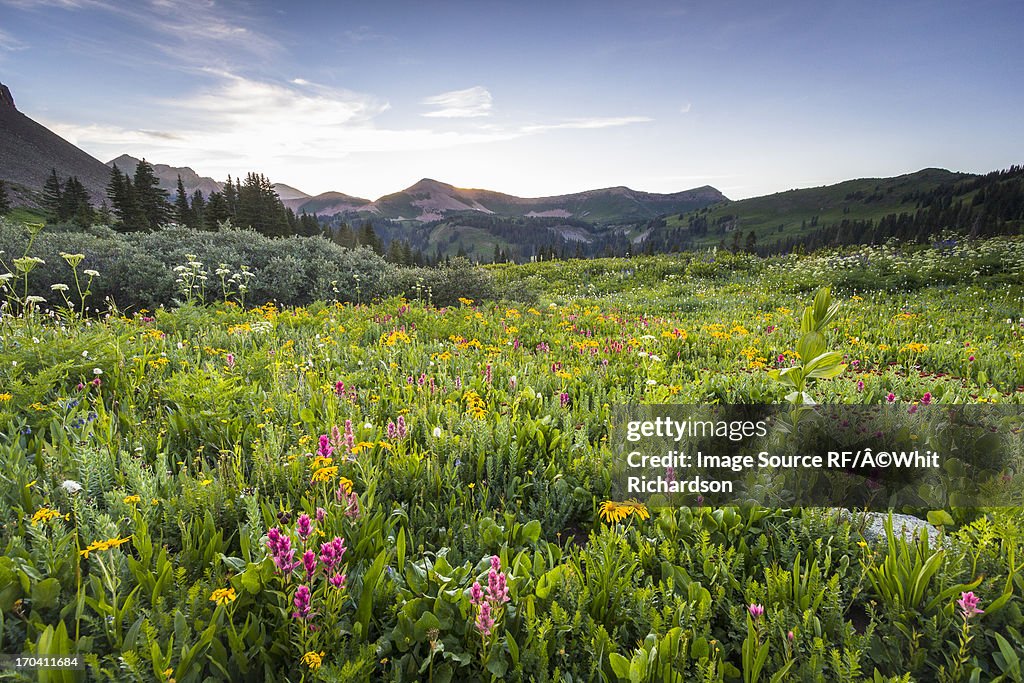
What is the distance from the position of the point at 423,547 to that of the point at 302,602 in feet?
3.22

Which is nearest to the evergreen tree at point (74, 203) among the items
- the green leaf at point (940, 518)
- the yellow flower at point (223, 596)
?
the yellow flower at point (223, 596)

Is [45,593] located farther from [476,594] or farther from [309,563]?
[476,594]

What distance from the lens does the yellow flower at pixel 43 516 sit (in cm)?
208

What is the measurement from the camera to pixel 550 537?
2.82m

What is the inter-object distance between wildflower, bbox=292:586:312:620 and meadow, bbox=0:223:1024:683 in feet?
0.04

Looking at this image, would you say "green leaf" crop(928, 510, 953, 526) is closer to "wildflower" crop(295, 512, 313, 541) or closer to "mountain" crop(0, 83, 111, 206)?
"wildflower" crop(295, 512, 313, 541)

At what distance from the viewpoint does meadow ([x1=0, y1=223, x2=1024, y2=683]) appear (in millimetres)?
1766

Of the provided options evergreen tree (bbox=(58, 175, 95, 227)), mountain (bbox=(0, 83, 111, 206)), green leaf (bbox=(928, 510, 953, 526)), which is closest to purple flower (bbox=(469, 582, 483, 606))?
green leaf (bbox=(928, 510, 953, 526))

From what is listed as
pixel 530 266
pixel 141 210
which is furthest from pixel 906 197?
pixel 141 210

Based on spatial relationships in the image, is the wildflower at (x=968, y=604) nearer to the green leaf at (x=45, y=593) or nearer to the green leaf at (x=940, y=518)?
the green leaf at (x=940, y=518)

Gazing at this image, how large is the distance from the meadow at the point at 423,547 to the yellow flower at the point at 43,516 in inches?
0.6

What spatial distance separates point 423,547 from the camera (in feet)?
8.37

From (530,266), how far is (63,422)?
27833 mm

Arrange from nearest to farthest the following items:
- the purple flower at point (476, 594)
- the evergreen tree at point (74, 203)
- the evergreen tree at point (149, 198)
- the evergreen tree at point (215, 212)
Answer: the purple flower at point (476, 594) < the evergreen tree at point (215, 212) < the evergreen tree at point (149, 198) < the evergreen tree at point (74, 203)
